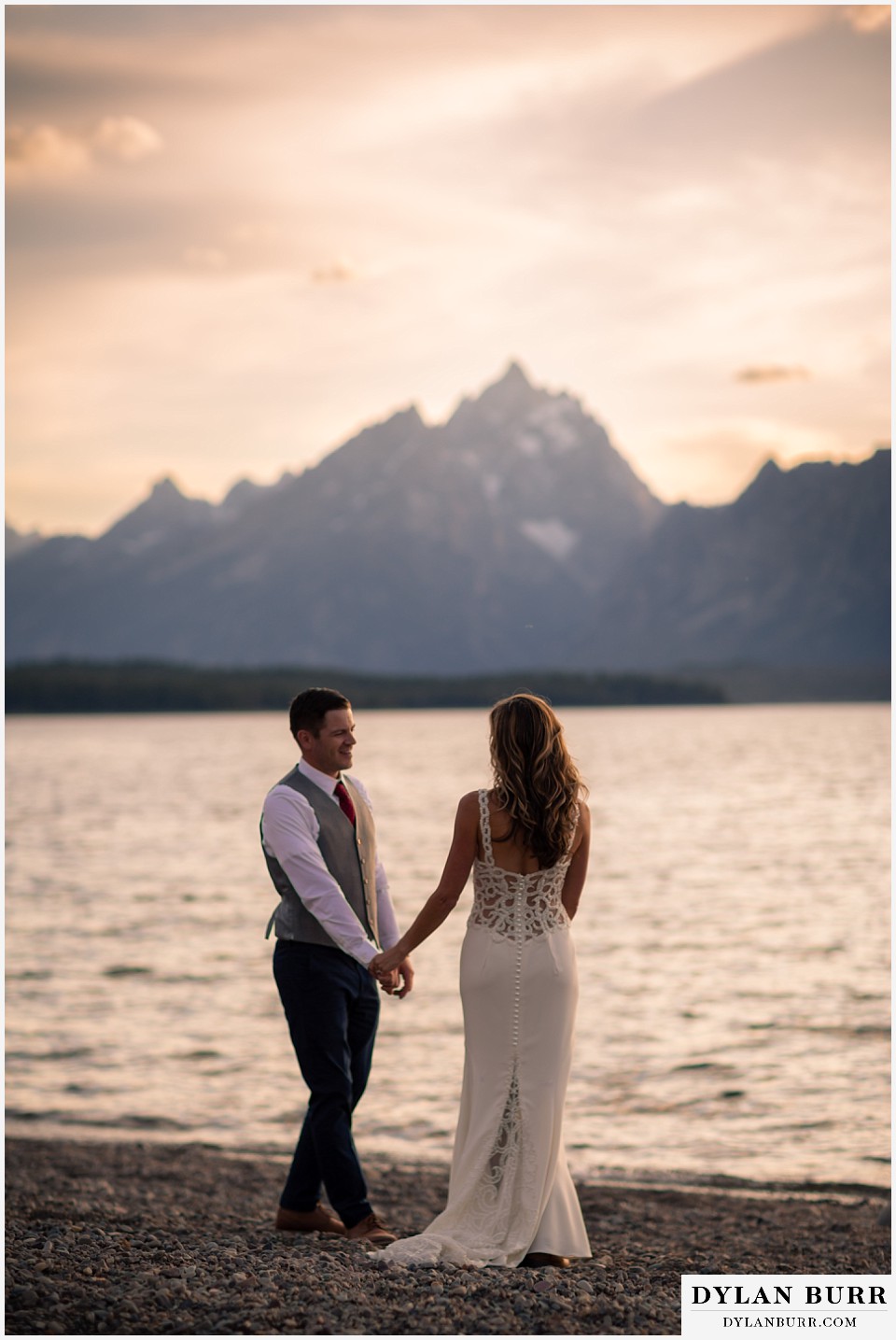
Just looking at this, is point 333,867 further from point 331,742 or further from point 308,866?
point 331,742

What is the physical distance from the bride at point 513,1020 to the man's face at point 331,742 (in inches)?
33.5

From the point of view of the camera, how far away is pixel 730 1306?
19.9 ft

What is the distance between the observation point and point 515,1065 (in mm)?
6555

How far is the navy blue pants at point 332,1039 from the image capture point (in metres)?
7.00

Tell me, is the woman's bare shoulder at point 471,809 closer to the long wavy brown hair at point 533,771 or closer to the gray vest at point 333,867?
the long wavy brown hair at point 533,771

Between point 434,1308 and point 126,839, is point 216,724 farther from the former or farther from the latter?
point 434,1308

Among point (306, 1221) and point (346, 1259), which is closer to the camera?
point (346, 1259)

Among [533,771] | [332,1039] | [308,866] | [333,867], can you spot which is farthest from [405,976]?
[533,771]

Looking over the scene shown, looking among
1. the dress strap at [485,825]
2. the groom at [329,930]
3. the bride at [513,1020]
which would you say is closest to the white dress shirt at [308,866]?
the groom at [329,930]

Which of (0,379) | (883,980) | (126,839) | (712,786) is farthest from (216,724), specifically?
(0,379)

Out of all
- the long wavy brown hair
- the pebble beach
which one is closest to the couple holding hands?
the long wavy brown hair

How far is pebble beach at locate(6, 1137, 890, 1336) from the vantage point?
5715 mm

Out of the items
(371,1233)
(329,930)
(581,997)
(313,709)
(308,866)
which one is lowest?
(581,997)

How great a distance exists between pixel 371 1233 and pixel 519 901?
6.74 feet
